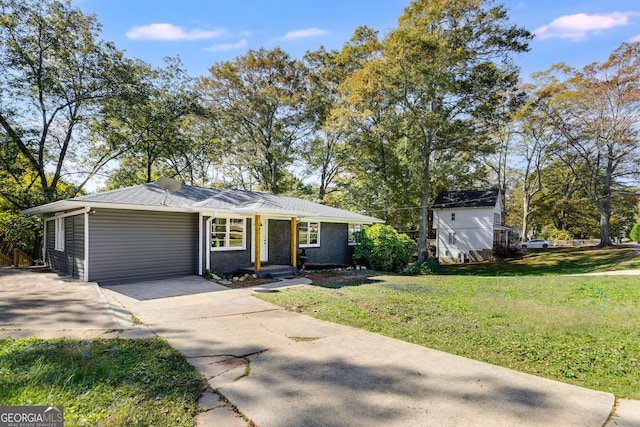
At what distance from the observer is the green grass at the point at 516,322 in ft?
12.9

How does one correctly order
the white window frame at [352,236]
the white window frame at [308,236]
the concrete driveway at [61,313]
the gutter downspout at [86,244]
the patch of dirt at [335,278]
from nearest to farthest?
the concrete driveway at [61,313] < the gutter downspout at [86,244] < the patch of dirt at [335,278] < the white window frame at [308,236] < the white window frame at [352,236]

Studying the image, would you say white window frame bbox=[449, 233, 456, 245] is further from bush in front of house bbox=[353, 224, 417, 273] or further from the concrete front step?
the concrete front step

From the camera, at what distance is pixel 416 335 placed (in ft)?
16.4

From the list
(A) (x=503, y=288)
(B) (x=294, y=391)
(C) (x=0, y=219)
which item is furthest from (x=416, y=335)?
(C) (x=0, y=219)

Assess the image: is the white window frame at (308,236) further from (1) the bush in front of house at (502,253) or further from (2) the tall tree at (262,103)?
(1) the bush in front of house at (502,253)

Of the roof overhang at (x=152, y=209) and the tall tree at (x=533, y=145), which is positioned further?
the tall tree at (x=533, y=145)

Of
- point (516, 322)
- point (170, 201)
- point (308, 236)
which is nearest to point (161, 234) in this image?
point (170, 201)

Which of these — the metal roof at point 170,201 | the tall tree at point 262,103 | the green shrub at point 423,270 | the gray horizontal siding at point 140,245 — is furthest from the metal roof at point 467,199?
the gray horizontal siding at point 140,245

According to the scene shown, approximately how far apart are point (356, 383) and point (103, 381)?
252 cm

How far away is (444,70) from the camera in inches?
746

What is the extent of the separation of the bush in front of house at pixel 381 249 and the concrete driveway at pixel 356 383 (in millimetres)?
10129

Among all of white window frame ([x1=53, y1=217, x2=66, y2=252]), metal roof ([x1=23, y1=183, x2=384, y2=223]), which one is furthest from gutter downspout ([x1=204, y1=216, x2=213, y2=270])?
white window frame ([x1=53, y1=217, x2=66, y2=252])

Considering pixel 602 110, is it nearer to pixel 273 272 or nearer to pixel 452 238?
pixel 452 238

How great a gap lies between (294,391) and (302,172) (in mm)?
24361
